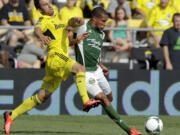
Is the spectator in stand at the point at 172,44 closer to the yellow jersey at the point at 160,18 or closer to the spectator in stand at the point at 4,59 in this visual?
the yellow jersey at the point at 160,18

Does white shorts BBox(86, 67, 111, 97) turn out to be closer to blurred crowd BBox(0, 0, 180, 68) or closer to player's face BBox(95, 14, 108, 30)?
player's face BBox(95, 14, 108, 30)

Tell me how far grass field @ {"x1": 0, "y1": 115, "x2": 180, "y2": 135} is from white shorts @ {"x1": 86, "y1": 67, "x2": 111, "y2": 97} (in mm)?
773

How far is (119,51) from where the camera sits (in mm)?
13281

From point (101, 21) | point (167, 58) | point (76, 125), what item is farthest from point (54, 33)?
point (167, 58)

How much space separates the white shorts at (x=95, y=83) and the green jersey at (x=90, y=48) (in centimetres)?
10

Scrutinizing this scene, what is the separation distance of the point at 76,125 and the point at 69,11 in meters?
4.50

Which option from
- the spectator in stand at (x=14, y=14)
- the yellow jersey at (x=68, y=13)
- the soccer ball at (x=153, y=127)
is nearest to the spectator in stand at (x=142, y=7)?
the yellow jersey at (x=68, y=13)

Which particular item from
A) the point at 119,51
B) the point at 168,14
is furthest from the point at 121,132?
the point at 168,14

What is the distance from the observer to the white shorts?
8.50 meters

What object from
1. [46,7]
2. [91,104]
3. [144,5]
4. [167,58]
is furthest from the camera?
[144,5]

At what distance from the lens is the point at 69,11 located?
554 inches

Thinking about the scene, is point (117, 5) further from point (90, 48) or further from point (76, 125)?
point (90, 48)

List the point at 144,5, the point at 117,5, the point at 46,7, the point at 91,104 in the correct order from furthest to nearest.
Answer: the point at 144,5
the point at 117,5
the point at 46,7
the point at 91,104

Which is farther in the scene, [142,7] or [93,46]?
[142,7]
